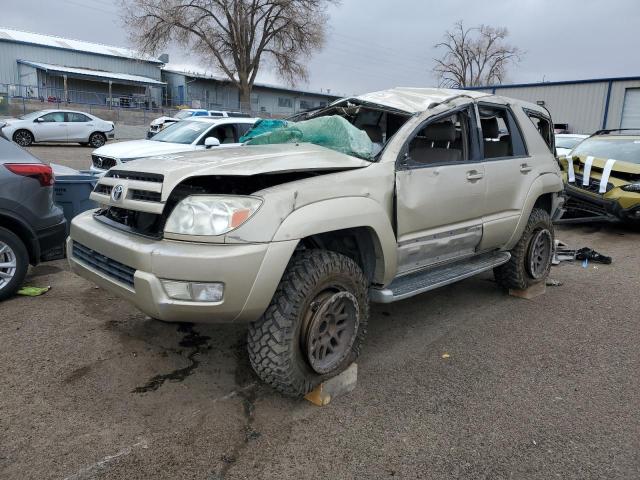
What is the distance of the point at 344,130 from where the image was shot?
11.9 ft

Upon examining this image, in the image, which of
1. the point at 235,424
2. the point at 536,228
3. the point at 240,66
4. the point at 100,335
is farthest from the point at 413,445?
the point at 240,66

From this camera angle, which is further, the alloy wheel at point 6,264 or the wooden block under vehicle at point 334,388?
the alloy wheel at point 6,264

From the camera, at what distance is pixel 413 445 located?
272cm

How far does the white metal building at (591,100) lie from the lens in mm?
21938

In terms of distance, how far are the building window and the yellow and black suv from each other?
47.5 meters

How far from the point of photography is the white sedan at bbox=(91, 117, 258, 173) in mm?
8805

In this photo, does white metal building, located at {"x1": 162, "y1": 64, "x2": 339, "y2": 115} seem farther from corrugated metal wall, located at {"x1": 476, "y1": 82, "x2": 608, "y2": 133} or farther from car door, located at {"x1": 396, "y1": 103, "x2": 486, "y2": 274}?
car door, located at {"x1": 396, "y1": 103, "x2": 486, "y2": 274}

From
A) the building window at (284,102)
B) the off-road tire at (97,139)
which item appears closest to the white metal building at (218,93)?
the building window at (284,102)

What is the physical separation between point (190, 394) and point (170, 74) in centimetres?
5227

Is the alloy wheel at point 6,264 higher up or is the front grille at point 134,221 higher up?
the front grille at point 134,221

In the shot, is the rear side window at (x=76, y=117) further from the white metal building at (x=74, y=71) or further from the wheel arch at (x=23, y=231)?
the wheel arch at (x=23, y=231)

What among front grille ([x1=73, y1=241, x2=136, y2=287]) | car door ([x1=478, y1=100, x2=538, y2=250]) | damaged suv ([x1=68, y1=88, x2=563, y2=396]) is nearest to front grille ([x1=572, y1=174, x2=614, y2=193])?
car door ([x1=478, y1=100, x2=538, y2=250])

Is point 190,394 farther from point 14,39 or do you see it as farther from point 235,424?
point 14,39

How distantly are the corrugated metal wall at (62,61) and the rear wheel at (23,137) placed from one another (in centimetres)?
2812
